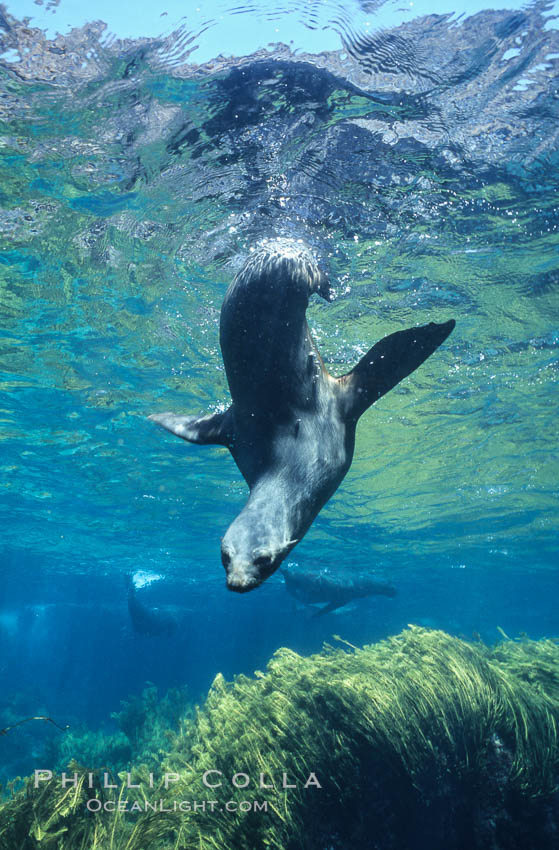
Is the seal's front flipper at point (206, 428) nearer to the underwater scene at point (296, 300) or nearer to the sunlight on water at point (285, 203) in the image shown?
the underwater scene at point (296, 300)

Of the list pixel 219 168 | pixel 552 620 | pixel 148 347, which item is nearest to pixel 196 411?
pixel 148 347

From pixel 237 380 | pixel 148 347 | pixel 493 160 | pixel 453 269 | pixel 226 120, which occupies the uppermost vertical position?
pixel 226 120

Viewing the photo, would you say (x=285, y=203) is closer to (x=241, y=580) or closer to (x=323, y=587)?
Result: (x=241, y=580)

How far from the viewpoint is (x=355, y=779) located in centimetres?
505

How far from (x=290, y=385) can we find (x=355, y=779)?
4736 mm

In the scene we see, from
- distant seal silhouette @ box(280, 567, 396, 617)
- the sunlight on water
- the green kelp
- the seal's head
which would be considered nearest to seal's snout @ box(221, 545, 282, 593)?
the seal's head

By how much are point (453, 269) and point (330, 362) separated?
3.53 meters

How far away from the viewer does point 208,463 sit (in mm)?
16594

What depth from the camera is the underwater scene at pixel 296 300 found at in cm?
352

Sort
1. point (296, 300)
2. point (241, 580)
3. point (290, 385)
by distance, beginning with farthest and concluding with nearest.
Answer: point (296, 300)
point (290, 385)
point (241, 580)

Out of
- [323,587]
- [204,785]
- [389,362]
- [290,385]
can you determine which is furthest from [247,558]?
[323,587]

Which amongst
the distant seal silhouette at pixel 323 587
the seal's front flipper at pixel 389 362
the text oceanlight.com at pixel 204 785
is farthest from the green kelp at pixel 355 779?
the distant seal silhouette at pixel 323 587

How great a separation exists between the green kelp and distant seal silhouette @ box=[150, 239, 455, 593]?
11.8 feet

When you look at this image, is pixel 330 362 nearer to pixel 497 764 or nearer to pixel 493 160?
pixel 493 160
